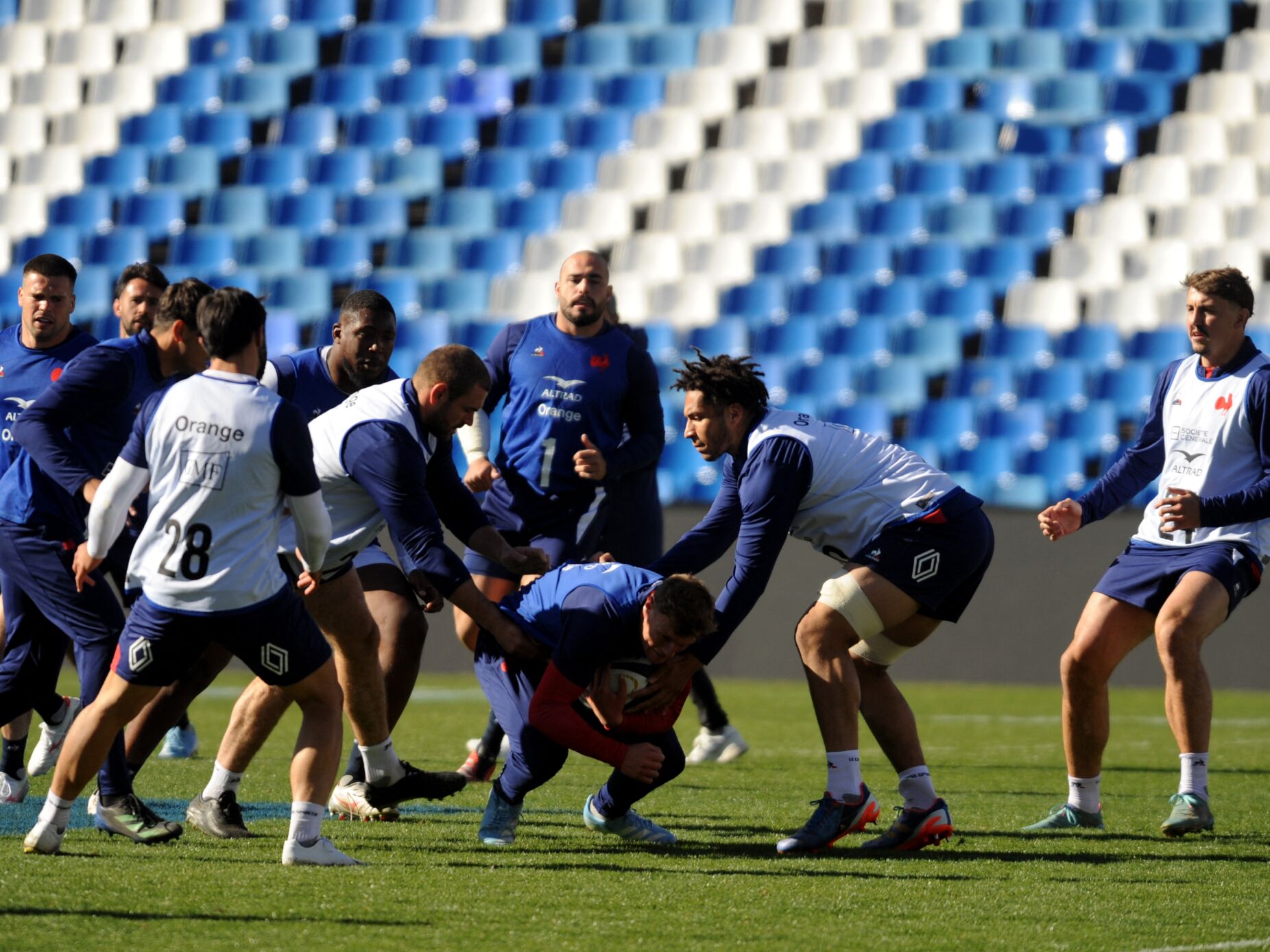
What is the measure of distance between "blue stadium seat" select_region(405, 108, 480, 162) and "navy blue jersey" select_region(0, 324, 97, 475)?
11.1 meters

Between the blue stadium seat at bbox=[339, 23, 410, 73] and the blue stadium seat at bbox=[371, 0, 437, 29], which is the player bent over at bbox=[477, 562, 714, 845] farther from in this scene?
the blue stadium seat at bbox=[371, 0, 437, 29]

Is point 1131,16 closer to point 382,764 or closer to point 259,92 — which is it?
point 259,92

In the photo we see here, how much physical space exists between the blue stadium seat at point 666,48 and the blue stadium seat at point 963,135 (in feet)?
8.92

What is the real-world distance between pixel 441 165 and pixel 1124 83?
7.04 meters

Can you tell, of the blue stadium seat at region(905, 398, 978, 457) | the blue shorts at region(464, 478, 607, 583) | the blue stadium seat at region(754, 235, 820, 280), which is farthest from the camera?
the blue stadium seat at region(754, 235, 820, 280)

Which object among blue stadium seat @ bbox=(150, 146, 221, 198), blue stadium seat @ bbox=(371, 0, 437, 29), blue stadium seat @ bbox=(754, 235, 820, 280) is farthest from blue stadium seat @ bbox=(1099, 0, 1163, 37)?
blue stadium seat @ bbox=(150, 146, 221, 198)

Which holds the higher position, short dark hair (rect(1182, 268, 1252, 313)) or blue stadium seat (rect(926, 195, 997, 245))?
blue stadium seat (rect(926, 195, 997, 245))

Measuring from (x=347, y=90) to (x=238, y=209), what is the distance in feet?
5.92

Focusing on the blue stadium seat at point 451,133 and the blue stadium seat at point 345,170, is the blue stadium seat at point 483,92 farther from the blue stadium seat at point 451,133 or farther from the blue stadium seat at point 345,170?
the blue stadium seat at point 345,170

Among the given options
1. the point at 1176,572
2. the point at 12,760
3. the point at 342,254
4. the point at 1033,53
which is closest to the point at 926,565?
the point at 1176,572

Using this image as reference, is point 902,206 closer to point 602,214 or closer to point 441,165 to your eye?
point 602,214

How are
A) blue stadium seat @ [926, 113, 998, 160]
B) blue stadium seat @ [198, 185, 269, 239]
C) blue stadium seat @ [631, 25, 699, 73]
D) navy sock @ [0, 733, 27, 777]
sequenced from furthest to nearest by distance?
blue stadium seat @ [631, 25, 699, 73] → blue stadium seat @ [198, 185, 269, 239] → blue stadium seat @ [926, 113, 998, 160] → navy sock @ [0, 733, 27, 777]

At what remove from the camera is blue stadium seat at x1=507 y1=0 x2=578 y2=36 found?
17266mm

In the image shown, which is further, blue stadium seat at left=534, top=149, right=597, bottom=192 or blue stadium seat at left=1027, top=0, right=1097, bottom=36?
blue stadium seat at left=1027, top=0, right=1097, bottom=36
